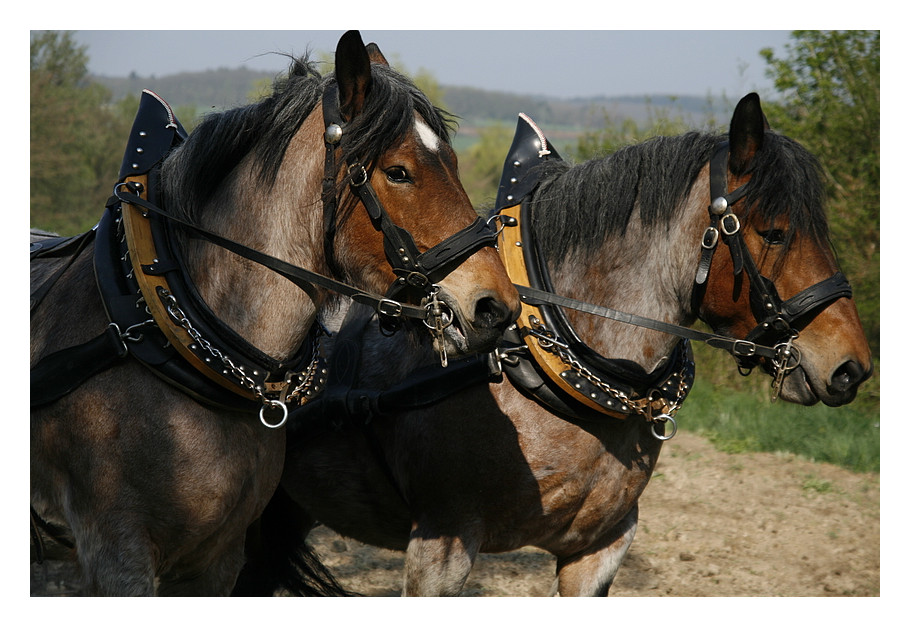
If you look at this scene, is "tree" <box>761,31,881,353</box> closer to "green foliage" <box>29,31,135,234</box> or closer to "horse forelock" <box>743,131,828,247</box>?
"horse forelock" <box>743,131,828,247</box>

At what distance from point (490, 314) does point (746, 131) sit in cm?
100

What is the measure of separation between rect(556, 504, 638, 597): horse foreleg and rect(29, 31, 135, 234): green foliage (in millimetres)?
4810

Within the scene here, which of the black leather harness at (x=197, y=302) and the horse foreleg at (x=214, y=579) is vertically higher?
the black leather harness at (x=197, y=302)

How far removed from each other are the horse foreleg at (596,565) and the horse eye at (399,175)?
5.11 feet

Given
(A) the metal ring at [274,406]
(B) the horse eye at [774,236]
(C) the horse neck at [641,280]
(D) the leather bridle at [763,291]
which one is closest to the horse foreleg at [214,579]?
(A) the metal ring at [274,406]

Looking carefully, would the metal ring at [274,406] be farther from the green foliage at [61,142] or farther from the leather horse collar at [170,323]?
the green foliage at [61,142]

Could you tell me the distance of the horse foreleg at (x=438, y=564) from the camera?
261 centimetres

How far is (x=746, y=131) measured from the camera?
7.83 feet

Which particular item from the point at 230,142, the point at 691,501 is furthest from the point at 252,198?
the point at 691,501

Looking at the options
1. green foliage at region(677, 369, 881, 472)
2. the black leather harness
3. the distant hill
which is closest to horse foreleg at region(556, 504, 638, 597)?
the black leather harness

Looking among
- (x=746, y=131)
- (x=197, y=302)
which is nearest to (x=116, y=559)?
(x=197, y=302)

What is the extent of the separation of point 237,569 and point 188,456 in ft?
1.86

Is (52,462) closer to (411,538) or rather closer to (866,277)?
(411,538)

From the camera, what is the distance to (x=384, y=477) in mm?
2867
